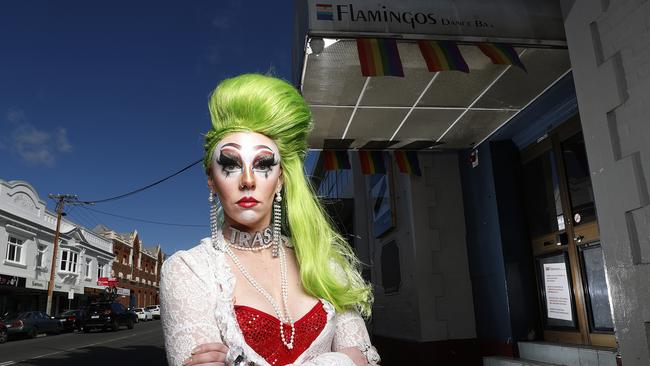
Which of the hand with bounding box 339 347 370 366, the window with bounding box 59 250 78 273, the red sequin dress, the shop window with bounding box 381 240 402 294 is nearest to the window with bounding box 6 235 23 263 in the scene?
the window with bounding box 59 250 78 273

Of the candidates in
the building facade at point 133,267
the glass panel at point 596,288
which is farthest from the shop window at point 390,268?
the building facade at point 133,267

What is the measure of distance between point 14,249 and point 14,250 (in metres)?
0.06

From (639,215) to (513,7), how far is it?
6.62 feet

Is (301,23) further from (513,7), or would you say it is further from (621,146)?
(621,146)

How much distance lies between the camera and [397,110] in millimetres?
5156

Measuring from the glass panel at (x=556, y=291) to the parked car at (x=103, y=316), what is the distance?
19680 millimetres

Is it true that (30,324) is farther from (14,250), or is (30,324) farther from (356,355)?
(356,355)

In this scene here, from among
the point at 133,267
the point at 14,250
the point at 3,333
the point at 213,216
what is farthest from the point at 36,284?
the point at 213,216

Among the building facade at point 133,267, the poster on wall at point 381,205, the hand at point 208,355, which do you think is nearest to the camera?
the hand at point 208,355

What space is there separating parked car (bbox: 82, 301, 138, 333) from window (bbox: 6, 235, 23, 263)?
5.75 metres

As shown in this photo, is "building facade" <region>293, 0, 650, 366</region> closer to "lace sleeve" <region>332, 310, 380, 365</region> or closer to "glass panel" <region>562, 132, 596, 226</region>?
"glass panel" <region>562, 132, 596, 226</region>

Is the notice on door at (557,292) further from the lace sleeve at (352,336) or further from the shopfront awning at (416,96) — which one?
the lace sleeve at (352,336)

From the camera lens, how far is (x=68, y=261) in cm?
2917

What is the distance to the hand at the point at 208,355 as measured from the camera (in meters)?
1.16
